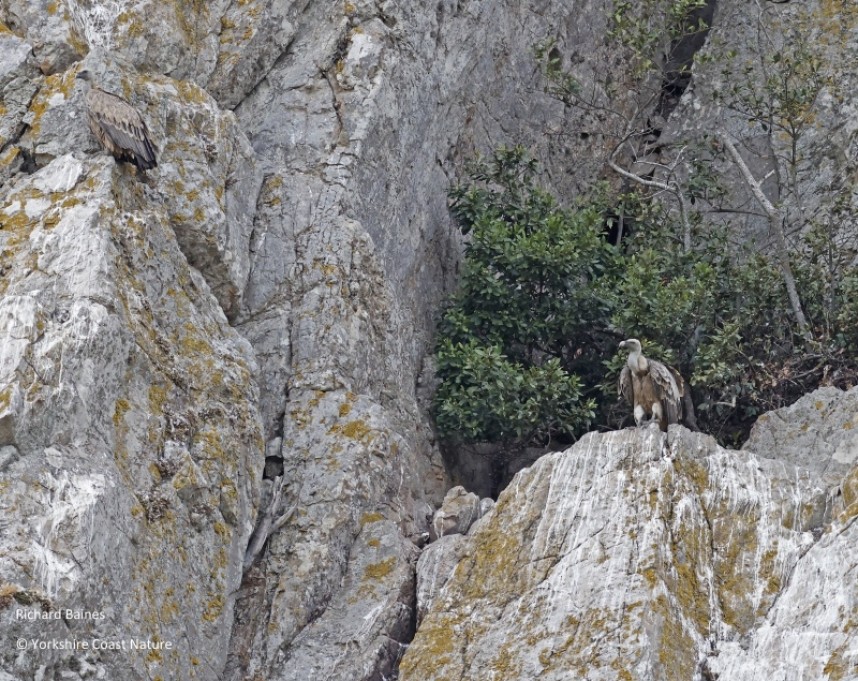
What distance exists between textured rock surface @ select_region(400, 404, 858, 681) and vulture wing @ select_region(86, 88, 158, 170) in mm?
5550

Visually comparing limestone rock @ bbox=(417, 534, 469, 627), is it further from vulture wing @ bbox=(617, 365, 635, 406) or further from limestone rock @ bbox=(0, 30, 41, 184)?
limestone rock @ bbox=(0, 30, 41, 184)

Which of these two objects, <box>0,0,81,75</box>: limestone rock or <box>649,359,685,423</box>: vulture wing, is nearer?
<box>649,359,685,423</box>: vulture wing

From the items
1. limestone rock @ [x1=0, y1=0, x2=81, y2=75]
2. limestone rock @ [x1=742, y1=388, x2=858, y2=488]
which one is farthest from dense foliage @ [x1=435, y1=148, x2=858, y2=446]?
limestone rock @ [x1=0, y1=0, x2=81, y2=75]

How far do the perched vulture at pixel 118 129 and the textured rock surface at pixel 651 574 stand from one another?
554cm

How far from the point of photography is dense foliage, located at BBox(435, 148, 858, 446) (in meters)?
20.0

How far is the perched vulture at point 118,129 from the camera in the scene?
17.9m

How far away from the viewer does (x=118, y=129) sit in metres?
18.0

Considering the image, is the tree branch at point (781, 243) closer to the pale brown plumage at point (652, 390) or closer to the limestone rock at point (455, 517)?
the pale brown plumage at point (652, 390)

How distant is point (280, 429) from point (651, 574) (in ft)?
16.4

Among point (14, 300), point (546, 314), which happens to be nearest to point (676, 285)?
point (546, 314)

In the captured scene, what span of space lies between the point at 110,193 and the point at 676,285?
729cm

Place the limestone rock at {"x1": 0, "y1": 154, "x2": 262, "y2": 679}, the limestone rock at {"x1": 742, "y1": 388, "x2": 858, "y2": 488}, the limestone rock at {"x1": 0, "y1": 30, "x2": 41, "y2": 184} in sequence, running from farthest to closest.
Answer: the limestone rock at {"x1": 0, "y1": 30, "x2": 41, "y2": 184} → the limestone rock at {"x1": 742, "y1": 388, "x2": 858, "y2": 488} → the limestone rock at {"x1": 0, "y1": 154, "x2": 262, "y2": 679}

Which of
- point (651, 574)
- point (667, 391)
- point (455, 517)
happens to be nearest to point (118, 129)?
point (455, 517)

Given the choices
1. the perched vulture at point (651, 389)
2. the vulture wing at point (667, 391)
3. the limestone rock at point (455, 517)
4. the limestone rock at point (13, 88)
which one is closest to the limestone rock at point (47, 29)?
the limestone rock at point (13, 88)
